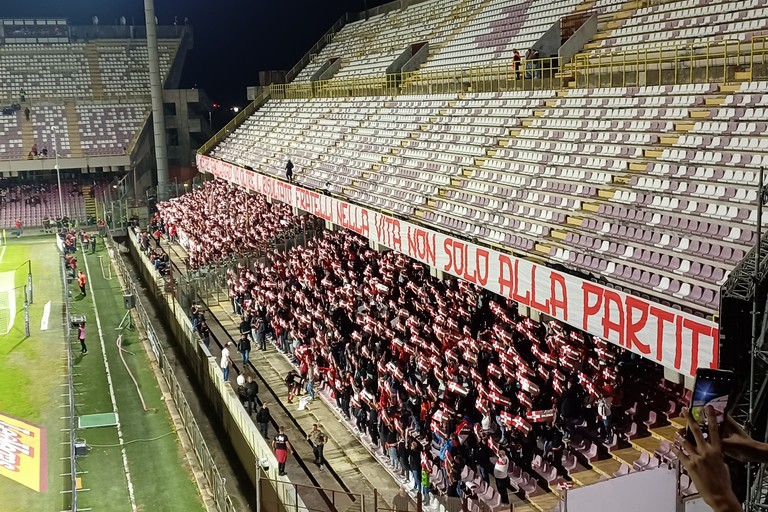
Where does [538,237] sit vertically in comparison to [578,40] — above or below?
below

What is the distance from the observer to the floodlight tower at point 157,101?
41.6m

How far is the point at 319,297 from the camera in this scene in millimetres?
19016

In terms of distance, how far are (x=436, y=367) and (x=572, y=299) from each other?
9.58 ft

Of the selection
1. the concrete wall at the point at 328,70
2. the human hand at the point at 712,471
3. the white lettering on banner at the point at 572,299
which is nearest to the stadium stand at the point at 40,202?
the concrete wall at the point at 328,70

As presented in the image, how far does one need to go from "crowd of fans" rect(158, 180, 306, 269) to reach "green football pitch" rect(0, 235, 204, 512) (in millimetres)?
3856

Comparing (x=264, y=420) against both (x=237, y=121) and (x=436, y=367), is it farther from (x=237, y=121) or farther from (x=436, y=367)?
(x=237, y=121)

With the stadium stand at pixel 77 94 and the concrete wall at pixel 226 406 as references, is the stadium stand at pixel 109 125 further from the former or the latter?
the concrete wall at pixel 226 406

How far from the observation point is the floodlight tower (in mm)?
41594

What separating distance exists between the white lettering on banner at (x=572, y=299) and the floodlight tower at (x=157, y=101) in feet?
86.9

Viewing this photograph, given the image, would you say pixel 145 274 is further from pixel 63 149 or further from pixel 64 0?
pixel 64 0

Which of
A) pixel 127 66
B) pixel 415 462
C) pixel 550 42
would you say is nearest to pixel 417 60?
pixel 550 42

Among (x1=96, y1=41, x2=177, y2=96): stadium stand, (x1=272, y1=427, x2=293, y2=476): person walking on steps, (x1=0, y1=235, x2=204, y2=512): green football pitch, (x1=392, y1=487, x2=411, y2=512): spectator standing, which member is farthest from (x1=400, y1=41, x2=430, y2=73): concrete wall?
(x1=96, y1=41, x2=177, y2=96): stadium stand

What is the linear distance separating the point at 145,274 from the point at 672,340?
27.5 meters

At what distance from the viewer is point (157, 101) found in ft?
143
